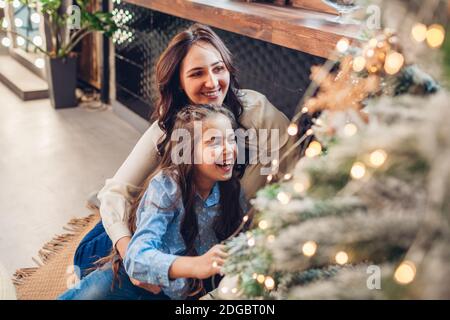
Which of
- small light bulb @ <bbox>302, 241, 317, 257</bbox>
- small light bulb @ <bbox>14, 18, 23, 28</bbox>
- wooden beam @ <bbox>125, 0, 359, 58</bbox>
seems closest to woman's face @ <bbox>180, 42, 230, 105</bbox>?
wooden beam @ <bbox>125, 0, 359, 58</bbox>

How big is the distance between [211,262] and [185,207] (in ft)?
0.55

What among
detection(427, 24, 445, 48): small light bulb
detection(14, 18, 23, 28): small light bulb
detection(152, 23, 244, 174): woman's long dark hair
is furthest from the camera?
detection(14, 18, 23, 28): small light bulb

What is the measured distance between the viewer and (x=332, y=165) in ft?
2.30

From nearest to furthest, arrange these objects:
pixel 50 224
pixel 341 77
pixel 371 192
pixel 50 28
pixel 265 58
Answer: pixel 371 192, pixel 341 77, pixel 265 58, pixel 50 224, pixel 50 28

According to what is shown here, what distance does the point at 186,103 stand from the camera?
111 cm

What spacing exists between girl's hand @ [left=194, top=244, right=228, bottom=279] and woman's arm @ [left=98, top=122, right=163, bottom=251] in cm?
25

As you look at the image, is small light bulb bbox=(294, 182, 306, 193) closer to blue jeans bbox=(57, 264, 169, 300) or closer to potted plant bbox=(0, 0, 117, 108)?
blue jeans bbox=(57, 264, 169, 300)

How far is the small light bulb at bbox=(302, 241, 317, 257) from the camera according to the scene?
708 mm

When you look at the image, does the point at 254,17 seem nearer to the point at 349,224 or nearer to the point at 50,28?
the point at 349,224

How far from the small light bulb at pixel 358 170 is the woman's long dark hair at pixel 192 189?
15.6 inches

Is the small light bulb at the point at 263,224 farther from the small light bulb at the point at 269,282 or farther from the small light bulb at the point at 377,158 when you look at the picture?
the small light bulb at the point at 377,158

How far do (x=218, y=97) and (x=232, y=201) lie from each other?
24 centimetres

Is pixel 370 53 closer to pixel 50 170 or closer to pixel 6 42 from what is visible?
pixel 50 170

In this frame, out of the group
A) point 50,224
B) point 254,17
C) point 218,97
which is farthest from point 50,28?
point 218,97
